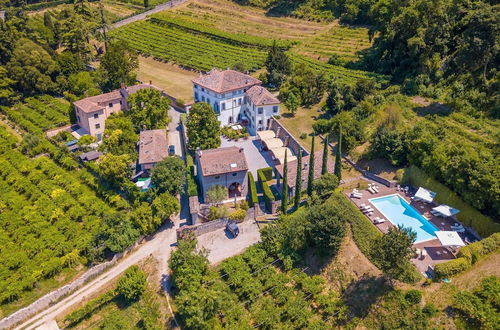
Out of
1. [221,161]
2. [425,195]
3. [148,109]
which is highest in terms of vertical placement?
[148,109]

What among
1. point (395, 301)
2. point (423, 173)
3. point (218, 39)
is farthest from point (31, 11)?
point (395, 301)

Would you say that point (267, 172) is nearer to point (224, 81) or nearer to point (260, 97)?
point (260, 97)

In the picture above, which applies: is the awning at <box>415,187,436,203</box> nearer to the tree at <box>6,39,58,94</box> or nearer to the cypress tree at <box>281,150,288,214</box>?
the cypress tree at <box>281,150,288,214</box>

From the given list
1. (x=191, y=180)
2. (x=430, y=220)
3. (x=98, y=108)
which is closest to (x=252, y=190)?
(x=191, y=180)

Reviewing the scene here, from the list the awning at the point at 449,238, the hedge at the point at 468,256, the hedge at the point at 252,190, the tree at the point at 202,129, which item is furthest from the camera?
the tree at the point at 202,129

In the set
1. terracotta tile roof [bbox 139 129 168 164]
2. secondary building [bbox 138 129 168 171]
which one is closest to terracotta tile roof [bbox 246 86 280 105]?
terracotta tile roof [bbox 139 129 168 164]

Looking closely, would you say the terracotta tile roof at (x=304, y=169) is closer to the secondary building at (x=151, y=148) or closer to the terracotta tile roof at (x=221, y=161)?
the terracotta tile roof at (x=221, y=161)

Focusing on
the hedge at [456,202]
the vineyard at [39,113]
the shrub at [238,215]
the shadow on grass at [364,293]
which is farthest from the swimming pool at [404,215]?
the vineyard at [39,113]
